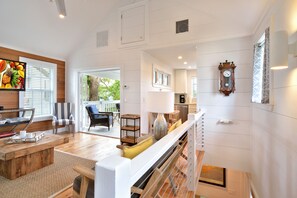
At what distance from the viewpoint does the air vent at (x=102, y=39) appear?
15.1 ft

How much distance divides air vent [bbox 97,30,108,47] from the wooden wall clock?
11.3 ft

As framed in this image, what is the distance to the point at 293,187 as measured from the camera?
1.39 m

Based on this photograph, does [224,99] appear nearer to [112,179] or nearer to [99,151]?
[99,151]

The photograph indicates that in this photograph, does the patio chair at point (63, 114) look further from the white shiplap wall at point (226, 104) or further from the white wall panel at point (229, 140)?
the white wall panel at point (229, 140)

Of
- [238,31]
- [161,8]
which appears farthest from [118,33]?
[238,31]

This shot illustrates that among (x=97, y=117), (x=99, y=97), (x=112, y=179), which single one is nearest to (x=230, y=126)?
(x=112, y=179)

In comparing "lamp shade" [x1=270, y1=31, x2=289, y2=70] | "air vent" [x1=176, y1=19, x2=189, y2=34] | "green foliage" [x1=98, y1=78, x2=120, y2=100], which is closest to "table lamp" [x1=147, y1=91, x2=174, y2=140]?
"lamp shade" [x1=270, y1=31, x2=289, y2=70]

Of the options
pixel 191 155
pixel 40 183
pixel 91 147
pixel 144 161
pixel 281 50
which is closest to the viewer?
pixel 144 161

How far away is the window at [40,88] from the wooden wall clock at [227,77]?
5.12m

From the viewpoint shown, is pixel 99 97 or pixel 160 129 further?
pixel 99 97

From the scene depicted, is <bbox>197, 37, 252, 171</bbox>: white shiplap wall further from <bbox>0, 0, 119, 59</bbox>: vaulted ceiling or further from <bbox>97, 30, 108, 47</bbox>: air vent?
<bbox>0, 0, 119, 59</bbox>: vaulted ceiling

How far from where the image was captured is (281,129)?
1.64 meters

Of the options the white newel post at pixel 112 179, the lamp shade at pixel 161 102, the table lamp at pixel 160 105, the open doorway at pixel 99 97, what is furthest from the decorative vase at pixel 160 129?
the open doorway at pixel 99 97

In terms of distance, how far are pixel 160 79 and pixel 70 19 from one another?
3.38m
